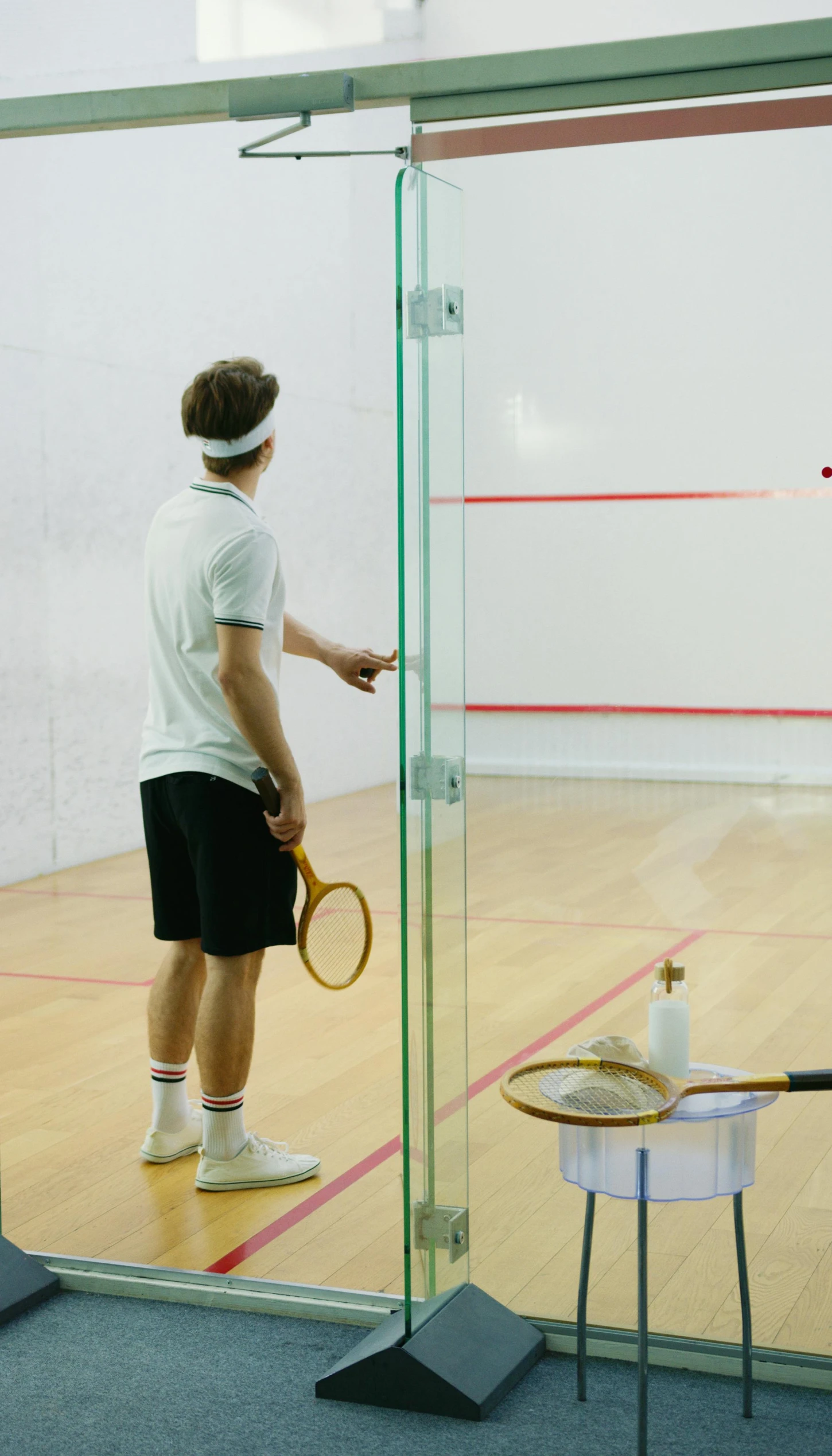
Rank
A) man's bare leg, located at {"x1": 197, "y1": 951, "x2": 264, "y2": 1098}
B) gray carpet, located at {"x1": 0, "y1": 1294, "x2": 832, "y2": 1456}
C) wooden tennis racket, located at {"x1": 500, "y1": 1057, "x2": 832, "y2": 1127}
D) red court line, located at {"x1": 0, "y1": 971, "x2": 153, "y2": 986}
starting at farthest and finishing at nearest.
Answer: red court line, located at {"x1": 0, "y1": 971, "x2": 153, "y2": 986}
man's bare leg, located at {"x1": 197, "y1": 951, "x2": 264, "y2": 1098}
gray carpet, located at {"x1": 0, "y1": 1294, "x2": 832, "y2": 1456}
wooden tennis racket, located at {"x1": 500, "y1": 1057, "x2": 832, "y2": 1127}

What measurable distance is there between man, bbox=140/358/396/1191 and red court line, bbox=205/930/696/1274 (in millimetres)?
81

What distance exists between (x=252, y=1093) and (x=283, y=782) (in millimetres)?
786

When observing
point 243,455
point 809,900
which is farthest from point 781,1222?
point 243,455

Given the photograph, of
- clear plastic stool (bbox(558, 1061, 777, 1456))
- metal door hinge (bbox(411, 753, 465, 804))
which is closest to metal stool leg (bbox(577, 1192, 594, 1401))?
clear plastic stool (bbox(558, 1061, 777, 1456))

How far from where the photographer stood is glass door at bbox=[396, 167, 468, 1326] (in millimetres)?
1858

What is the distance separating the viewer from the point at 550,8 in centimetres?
332

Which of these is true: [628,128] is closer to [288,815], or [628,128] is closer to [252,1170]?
[288,815]

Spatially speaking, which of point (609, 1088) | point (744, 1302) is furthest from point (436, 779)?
point (744, 1302)

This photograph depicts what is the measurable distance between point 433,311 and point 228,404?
21.2 inches

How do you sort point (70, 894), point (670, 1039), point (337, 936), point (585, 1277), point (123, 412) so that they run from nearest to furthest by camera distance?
point (670, 1039) → point (585, 1277) → point (337, 936) → point (70, 894) → point (123, 412)

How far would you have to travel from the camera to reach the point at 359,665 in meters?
2.18

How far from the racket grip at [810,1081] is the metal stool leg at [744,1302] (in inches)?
10.8

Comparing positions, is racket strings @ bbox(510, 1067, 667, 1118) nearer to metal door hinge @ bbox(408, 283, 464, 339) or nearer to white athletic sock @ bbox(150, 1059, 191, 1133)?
metal door hinge @ bbox(408, 283, 464, 339)

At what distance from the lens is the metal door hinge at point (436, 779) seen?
190cm
